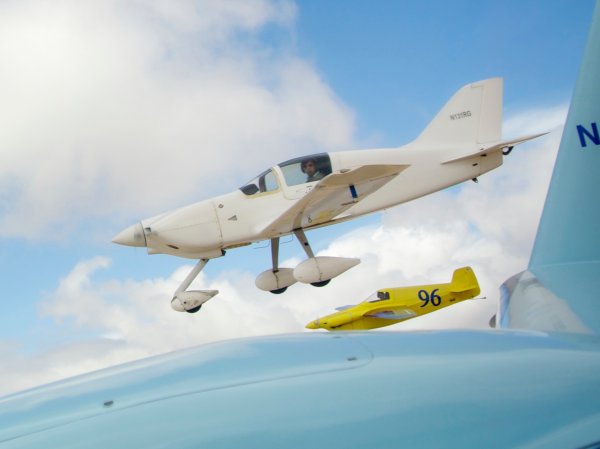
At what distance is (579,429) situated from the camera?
121 centimetres

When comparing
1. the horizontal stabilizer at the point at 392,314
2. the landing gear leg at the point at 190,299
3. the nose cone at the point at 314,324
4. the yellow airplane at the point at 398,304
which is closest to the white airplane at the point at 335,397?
the landing gear leg at the point at 190,299

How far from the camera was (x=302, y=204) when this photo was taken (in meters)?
14.1

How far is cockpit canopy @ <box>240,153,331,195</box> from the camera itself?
1502cm

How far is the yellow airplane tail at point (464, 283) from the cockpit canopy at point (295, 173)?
6.41 m

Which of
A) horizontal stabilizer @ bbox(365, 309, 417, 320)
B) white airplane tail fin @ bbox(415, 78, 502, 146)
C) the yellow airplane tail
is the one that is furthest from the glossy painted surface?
the yellow airplane tail

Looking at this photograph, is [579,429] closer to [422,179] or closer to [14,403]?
[14,403]

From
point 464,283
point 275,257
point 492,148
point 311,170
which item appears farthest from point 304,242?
point 464,283

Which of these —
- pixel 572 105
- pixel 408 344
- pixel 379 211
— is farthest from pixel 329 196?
pixel 408 344

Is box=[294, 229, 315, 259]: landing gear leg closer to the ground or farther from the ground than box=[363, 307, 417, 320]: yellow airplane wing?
farther from the ground

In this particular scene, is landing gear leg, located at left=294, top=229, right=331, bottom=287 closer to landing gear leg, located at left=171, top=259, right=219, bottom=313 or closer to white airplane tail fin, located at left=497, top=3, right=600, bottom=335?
landing gear leg, located at left=171, top=259, right=219, bottom=313

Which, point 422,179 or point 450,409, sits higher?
point 422,179

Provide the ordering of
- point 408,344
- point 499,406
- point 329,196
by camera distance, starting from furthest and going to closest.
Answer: point 329,196
point 408,344
point 499,406

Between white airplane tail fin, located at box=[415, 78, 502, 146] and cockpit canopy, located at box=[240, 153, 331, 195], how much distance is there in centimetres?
480

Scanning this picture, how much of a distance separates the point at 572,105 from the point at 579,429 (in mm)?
2324
